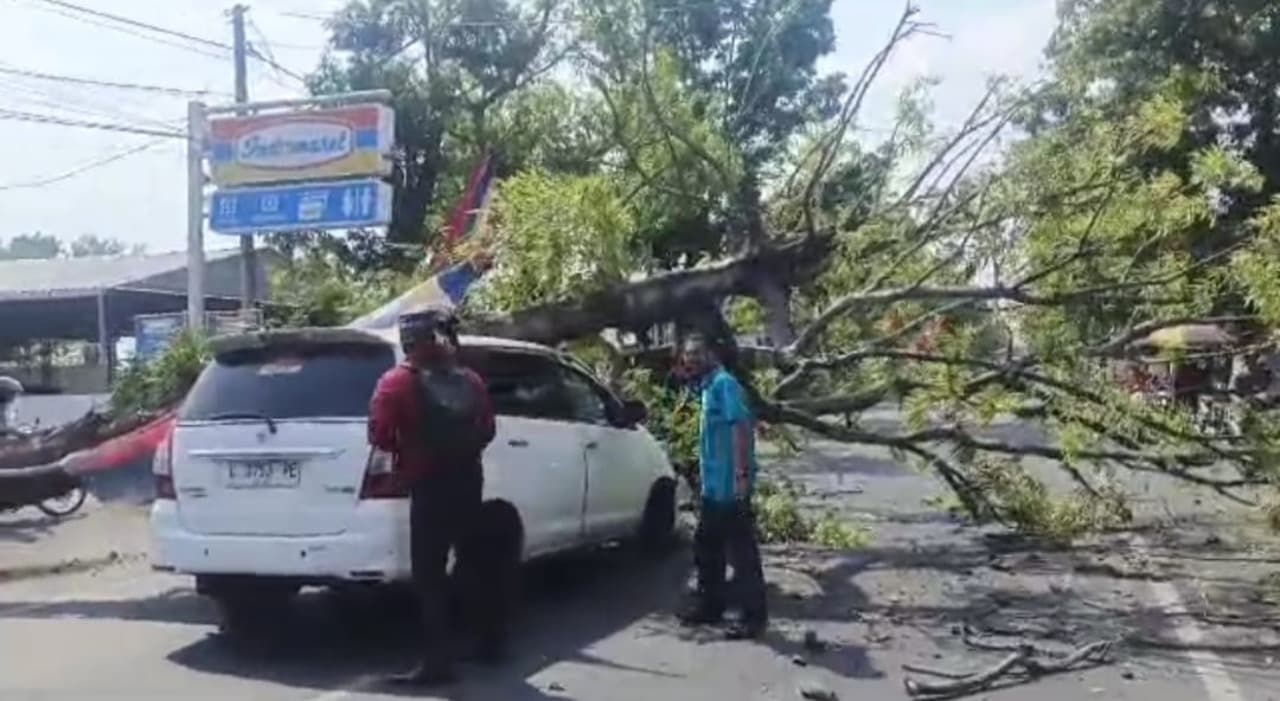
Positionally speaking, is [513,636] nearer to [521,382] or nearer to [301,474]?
[301,474]

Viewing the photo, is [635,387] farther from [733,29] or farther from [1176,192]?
[733,29]

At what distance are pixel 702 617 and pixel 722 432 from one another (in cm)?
111

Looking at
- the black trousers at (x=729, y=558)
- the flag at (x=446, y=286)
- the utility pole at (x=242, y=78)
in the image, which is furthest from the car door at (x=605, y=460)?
the utility pole at (x=242, y=78)

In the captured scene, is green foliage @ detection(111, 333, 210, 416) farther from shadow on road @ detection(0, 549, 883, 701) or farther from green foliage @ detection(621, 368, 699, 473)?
green foliage @ detection(621, 368, 699, 473)

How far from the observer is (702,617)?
911 cm

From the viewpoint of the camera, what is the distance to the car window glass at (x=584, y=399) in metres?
10.4

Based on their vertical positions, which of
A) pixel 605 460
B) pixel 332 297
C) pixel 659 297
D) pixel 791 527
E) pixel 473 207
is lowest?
pixel 791 527

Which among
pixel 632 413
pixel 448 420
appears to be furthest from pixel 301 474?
pixel 632 413

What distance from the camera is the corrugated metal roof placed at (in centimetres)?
3306

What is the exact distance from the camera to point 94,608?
33.5 ft

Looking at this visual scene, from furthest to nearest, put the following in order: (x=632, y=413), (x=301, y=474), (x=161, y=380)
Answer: (x=161, y=380)
(x=632, y=413)
(x=301, y=474)

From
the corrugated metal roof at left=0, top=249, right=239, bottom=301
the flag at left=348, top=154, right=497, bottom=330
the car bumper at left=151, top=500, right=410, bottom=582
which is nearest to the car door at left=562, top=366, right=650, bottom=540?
the flag at left=348, top=154, right=497, bottom=330

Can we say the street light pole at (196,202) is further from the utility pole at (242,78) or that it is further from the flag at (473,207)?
the flag at (473,207)

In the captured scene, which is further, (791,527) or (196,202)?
(196,202)
